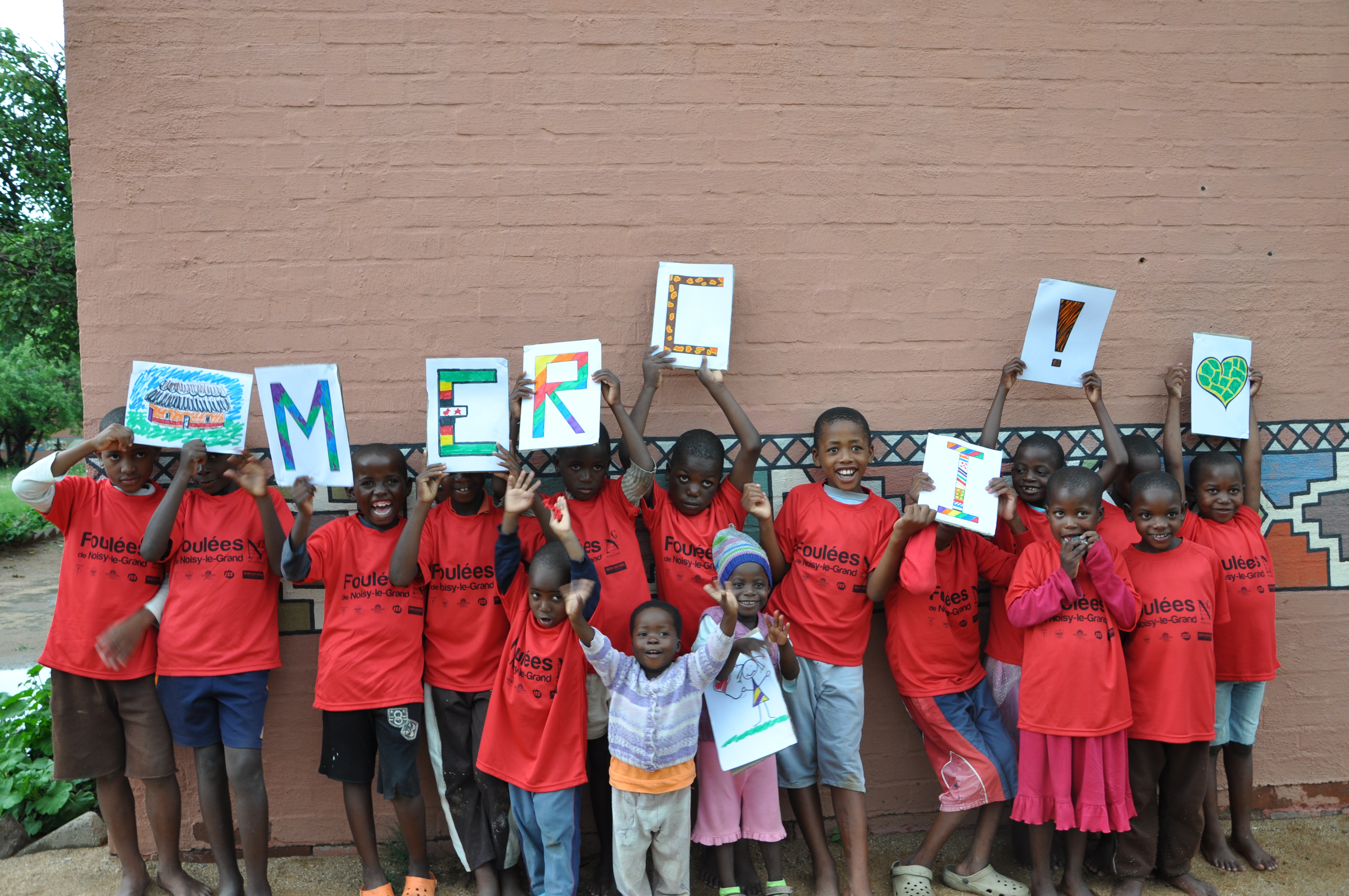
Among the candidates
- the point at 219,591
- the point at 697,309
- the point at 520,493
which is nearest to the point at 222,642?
the point at 219,591

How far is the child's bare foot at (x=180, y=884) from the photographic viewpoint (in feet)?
11.2

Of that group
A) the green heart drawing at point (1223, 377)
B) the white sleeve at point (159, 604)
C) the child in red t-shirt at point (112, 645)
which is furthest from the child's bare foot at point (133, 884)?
the green heart drawing at point (1223, 377)

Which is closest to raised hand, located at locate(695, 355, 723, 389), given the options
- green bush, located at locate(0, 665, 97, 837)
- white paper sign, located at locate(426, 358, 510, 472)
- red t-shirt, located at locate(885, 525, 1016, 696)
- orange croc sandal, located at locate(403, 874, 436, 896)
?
white paper sign, located at locate(426, 358, 510, 472)

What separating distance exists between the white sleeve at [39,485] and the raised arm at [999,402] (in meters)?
3.59

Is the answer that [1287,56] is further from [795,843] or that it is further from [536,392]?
[795,843]

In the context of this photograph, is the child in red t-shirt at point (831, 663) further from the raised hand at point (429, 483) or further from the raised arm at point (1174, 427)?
the raised arm at point (1174, 427)

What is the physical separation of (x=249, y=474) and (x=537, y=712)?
140cm

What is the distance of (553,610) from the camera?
308cm

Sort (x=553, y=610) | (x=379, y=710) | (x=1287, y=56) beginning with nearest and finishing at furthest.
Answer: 1. (x=553, y=610)
2. (x=379, y=710)
3. (x=1287, y=56)

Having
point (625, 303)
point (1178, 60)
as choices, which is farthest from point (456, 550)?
point (1178, 60)

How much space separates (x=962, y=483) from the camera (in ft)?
11.0

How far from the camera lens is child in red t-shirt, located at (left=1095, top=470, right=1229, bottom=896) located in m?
3.31

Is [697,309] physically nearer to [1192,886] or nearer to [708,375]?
[708,375]

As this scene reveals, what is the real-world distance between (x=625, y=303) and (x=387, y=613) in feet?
5.19
